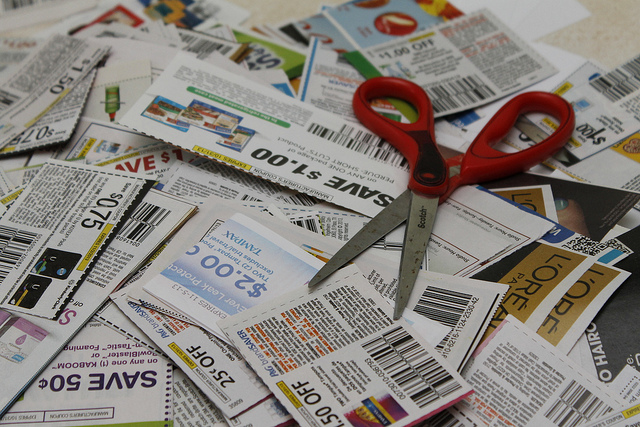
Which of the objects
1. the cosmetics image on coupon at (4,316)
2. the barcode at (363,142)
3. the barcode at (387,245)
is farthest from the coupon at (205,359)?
the barcode at (363,142)

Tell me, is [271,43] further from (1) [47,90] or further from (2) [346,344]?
(2) [346,344]

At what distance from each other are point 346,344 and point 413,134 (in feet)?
1.14

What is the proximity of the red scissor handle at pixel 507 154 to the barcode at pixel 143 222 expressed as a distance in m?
0.39

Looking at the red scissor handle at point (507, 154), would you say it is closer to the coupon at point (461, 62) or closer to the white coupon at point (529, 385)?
the coupon at point (461, 62)

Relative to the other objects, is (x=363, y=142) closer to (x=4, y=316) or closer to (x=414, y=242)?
(x=414, y=242)

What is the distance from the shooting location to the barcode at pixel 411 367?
1.88 feet

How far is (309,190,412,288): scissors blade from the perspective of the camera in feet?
2.21

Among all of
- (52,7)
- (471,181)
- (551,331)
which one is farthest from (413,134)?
(52,7)

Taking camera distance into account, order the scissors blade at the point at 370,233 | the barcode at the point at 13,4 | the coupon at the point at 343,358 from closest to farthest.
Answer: the coupon at the point at 343,358, the scissors blade at the point at 370,233, the barcode at the point at 13,4

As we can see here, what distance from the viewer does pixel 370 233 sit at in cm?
71

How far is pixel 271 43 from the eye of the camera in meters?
1.09

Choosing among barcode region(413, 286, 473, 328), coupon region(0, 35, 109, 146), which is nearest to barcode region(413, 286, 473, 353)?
barcode region(413, 286, 473, 328)

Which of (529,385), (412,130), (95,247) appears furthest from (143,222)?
(529,385)

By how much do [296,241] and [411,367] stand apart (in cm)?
22
